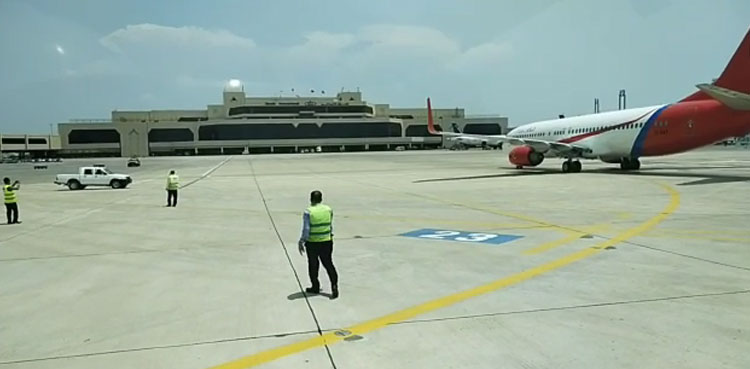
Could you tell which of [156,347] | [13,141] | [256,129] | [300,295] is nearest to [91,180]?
[300,295]

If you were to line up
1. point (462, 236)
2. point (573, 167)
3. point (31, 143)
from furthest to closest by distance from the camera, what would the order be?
point (31, 143) → point (573, 167) → point (462, 236)

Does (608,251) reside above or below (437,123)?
below

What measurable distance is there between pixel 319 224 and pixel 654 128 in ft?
100

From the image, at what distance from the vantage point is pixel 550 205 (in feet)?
67.1

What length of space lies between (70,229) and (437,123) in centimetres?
15954

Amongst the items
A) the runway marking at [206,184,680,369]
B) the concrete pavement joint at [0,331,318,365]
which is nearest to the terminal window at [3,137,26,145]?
the runway marking at [206,184,680,369]

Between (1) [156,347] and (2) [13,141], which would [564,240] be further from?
(2) [13,141]

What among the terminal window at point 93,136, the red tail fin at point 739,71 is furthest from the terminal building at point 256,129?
the red tail fin at point 739,71

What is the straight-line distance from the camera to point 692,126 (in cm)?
3155

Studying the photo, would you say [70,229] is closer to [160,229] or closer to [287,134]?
[160,229]

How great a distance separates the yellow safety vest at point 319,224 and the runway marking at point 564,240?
16.0 feet

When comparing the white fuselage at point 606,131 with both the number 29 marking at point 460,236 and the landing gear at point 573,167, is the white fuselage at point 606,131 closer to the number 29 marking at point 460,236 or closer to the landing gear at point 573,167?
the landing gear at point 573,167

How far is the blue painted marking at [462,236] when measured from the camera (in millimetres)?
13480

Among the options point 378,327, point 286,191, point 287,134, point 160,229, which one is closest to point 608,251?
point 378,327
